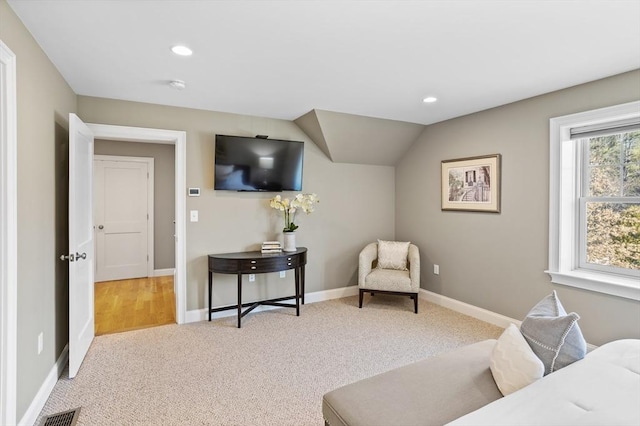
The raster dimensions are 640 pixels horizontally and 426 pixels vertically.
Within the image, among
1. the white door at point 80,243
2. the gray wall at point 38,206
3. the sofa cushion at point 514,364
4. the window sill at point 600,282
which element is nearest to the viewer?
the sofa cushion at point 514,364

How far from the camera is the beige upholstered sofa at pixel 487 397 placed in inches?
47.5

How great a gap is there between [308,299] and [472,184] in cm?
245

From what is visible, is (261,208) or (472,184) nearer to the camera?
(472,184)

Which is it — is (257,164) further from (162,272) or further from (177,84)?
(162,272)

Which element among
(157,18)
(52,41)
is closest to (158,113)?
(52,41)

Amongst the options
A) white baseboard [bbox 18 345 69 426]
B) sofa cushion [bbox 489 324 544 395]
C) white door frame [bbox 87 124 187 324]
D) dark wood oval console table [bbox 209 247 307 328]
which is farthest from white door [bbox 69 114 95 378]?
sofa cushion [bbox 489 324 544 395]

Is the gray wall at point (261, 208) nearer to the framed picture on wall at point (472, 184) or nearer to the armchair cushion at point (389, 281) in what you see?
the armchair cushion at point (389, 281)

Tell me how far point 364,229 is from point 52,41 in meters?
3.79

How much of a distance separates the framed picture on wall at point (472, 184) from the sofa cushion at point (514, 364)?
7.60ft

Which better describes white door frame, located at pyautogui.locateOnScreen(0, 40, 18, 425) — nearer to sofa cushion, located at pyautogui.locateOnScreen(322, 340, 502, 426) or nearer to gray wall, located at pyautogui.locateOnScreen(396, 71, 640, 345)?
sofa cushion, located at pyautogui.locateOnScreen(322, 340, 502, 426)

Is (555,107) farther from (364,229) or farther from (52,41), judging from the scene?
(52,41)

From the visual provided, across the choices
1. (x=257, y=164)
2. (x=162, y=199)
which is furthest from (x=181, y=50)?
(x=162, y=199)

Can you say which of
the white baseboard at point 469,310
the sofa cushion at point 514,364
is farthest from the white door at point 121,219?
the sofa cushion at point 514,364

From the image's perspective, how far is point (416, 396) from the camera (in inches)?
57.6
